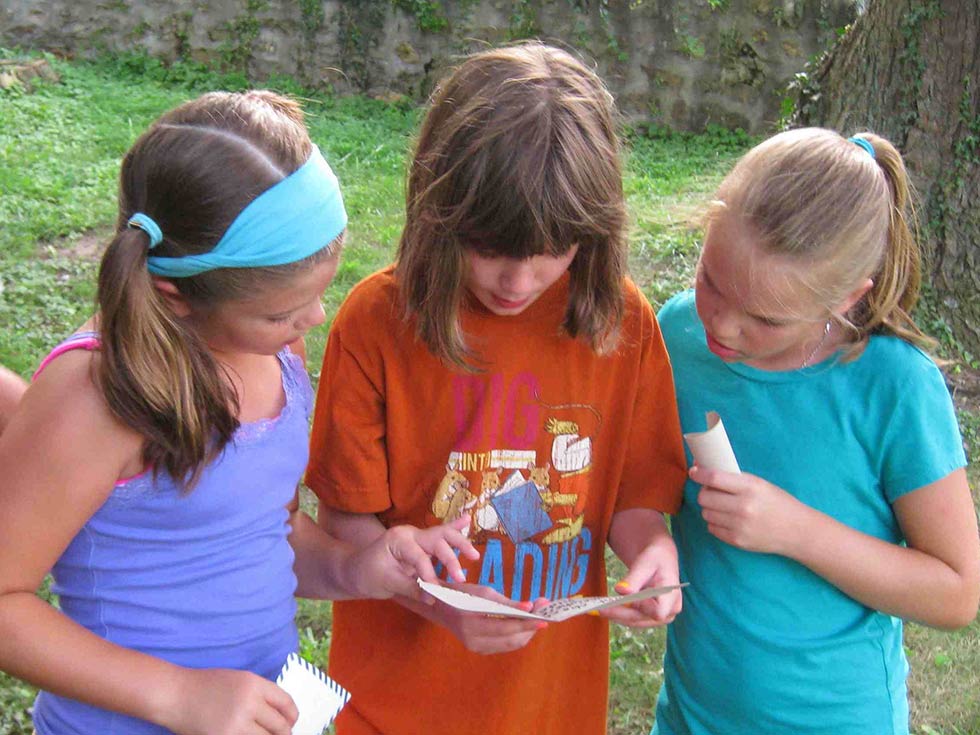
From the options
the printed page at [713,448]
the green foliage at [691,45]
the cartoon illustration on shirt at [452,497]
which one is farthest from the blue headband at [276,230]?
the green foliage at [691,45]

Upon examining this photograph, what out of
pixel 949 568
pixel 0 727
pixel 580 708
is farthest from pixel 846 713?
pixel 0 727

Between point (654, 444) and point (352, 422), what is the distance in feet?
1.96

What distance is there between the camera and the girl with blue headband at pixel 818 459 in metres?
1.84

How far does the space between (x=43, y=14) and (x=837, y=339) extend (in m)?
10.3

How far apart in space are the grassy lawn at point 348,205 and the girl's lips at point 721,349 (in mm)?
271

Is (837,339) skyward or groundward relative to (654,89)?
skyward

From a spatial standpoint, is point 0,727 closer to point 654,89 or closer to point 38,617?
point 38,617

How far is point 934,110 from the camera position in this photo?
14.7 feet

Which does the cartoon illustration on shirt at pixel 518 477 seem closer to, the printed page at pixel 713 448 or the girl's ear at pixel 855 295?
the printed page at pixel 713 448

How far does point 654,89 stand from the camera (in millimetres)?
9773

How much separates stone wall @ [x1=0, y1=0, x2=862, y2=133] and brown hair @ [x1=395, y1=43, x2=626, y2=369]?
27.1 ft

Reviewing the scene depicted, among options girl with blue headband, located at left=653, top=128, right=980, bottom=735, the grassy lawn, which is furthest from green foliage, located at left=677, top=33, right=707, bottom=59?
girl with blue headband, located at left=653, top=128, right=980, bottom=735

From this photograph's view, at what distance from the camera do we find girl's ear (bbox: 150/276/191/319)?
5.32ft

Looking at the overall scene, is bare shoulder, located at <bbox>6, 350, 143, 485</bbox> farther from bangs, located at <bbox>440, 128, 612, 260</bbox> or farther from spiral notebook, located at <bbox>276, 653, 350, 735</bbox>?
bangs, located at <bbox>440, 128, 612, 260</bbox>
